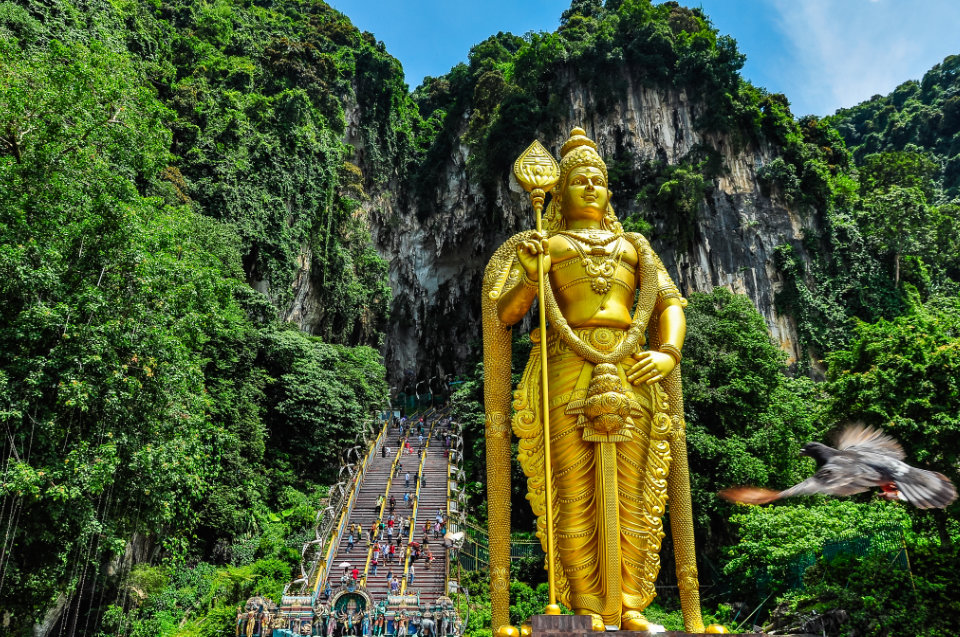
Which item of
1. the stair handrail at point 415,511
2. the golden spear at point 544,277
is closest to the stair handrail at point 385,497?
the stair handrail at point 415,511

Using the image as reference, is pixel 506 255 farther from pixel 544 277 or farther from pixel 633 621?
pixel 633 621

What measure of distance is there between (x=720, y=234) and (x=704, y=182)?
1.96m

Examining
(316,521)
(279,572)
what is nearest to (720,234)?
(316,521)

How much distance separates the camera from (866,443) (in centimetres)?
543

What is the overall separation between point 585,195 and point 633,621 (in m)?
3.15

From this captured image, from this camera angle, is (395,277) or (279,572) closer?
(279,572)

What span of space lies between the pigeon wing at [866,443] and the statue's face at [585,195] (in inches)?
103

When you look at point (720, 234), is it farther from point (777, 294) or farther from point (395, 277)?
point (395, 277)

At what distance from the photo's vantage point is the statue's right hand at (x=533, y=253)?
17.2ft

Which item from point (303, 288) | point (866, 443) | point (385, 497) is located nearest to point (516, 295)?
point (866, 443)

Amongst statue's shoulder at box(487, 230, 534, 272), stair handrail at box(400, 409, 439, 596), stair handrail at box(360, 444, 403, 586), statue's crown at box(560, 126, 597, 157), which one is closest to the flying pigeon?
statue's shoulder at box(487, 230, 534, 272)

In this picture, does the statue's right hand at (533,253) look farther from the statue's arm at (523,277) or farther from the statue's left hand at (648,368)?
the statue's left hand at (648,368)

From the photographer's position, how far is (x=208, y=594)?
13172 millimetres

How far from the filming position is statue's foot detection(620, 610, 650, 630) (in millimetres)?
4527
